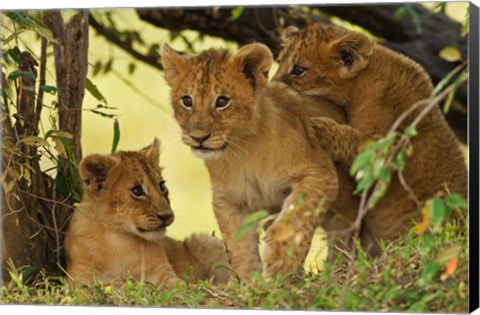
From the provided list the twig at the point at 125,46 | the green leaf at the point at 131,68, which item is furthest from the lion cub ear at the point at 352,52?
the green leaf at the point at 131,68

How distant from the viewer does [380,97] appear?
601cm

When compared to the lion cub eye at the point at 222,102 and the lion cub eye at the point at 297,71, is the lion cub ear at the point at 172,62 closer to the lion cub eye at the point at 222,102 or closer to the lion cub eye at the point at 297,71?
the lion cub eye at the point at 222,102

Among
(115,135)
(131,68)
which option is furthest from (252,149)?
(131,68)

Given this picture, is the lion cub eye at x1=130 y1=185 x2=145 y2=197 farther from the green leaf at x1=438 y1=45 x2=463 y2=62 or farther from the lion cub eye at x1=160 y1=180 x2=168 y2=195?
the green leaf at x1=438 y1=45 x2=463 y2=62

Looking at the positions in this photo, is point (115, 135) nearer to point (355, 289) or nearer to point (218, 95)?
point (218, 95)

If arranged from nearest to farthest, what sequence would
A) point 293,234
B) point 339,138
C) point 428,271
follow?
point 428,271 → point 293,234 → point 339,138

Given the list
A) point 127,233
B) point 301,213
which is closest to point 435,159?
point 301,213

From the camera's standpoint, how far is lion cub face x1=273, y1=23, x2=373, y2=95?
236 inches

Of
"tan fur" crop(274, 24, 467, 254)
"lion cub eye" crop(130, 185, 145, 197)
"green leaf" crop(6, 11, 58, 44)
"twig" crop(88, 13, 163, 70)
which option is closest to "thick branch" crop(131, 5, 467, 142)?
"tan fur" crop(274, 24, 467, 254)

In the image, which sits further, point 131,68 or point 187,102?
point 131,68

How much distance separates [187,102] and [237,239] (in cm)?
64

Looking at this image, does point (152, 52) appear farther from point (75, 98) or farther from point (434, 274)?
point (434, 274)

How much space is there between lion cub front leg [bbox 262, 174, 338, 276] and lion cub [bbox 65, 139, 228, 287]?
424 mm

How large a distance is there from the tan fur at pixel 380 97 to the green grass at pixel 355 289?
22 centimetres
